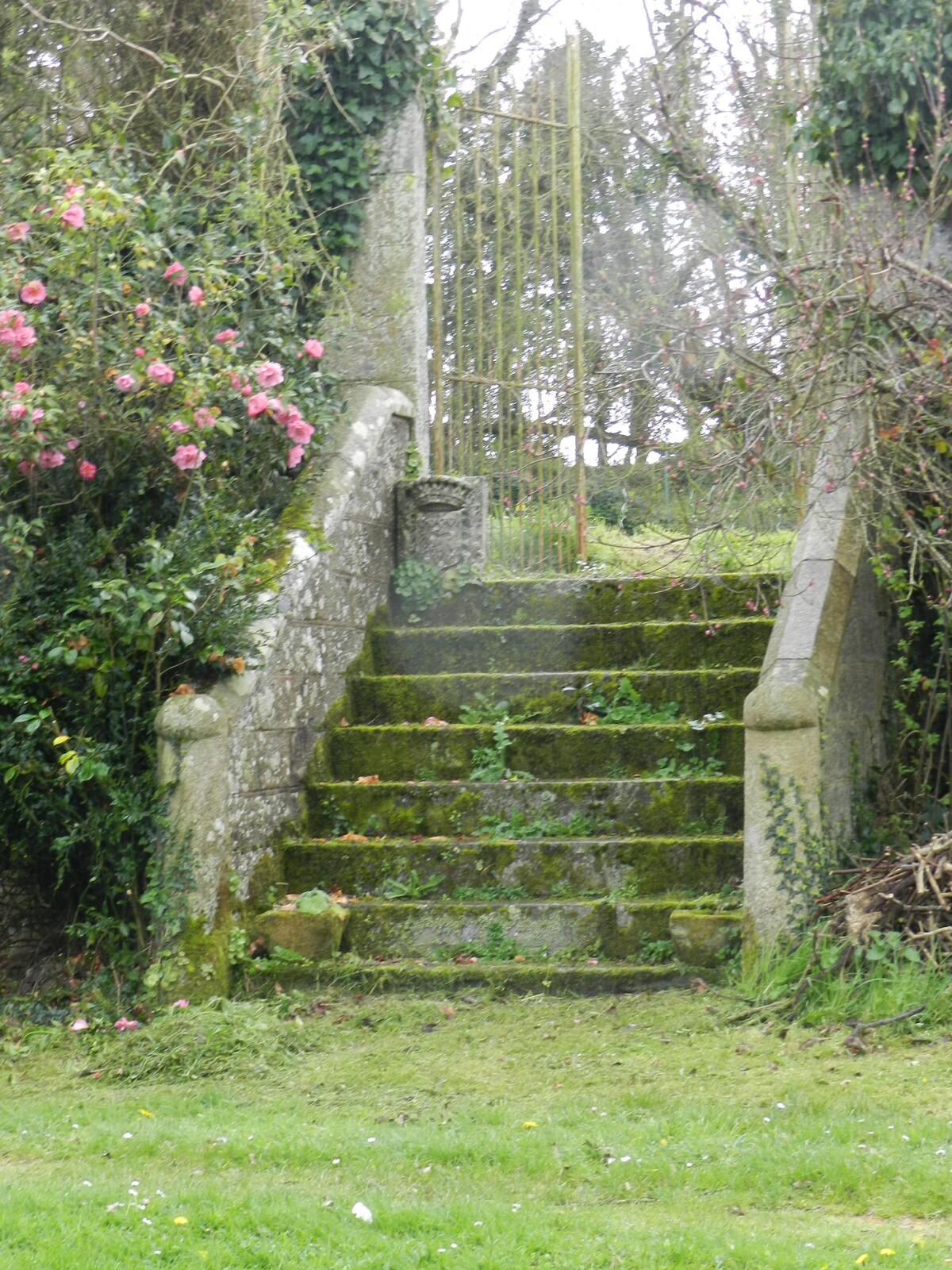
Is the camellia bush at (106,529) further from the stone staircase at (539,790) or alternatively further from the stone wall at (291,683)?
the stone staircase at (539,790)

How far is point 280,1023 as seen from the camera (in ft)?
18.0

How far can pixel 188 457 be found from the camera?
6355 millimetres

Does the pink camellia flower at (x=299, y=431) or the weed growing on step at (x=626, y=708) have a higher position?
the pink camellia flower at (x=299, y=431)

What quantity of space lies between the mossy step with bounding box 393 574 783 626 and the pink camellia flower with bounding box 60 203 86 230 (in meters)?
2.96

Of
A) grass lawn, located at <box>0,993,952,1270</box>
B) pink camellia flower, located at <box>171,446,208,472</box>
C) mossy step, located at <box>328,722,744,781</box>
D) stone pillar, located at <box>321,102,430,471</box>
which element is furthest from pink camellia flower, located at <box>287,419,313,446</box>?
grass lawn, located at <box>0,993,952,1270</box>

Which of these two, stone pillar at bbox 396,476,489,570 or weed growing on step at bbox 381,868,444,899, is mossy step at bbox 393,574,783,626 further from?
weed growing on step at bbox 381,868,444,899

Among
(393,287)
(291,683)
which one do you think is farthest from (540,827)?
(393,287)

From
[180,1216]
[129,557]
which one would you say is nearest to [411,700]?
[129,557]

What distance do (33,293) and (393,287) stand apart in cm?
313

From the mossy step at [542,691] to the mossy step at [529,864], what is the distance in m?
0.94

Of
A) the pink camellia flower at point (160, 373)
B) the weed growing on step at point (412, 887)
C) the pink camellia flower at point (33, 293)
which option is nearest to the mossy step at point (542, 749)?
the weed growing on step at point (412, 887)

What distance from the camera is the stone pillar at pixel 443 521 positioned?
8.38m

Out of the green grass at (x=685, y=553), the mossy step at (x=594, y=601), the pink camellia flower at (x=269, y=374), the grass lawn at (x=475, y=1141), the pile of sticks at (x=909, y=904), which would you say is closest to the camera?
the grass lawn at (x=475, y=1141)

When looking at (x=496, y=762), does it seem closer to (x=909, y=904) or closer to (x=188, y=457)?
(x=188, y=457)
